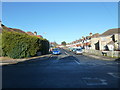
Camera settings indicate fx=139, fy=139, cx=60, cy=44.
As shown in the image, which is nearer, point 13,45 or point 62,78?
point 62,78

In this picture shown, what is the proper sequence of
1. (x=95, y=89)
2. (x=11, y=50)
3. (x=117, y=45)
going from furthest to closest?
(x=117, y=45) < (x=11, y=50) < (x=95, y=89)

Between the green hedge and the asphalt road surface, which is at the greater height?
the green hedge

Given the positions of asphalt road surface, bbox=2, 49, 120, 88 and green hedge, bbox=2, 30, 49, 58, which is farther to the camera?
green hedge, bbox=2, 30, 49, 58

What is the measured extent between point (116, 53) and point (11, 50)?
18889 mm

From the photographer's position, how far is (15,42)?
23453mm

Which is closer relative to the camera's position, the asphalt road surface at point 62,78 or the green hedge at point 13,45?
the asphalt road surface at point 62,78

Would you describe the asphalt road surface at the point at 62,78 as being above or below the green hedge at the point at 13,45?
below

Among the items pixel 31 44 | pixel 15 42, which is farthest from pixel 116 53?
pixel 15 42

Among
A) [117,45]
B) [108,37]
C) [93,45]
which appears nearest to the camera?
[117,45]

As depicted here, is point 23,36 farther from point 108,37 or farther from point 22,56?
point 108,37

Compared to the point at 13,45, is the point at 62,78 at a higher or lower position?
lower

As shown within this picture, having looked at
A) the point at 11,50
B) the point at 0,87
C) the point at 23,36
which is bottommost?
the point at 0,87

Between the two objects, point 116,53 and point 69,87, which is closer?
point 69,87

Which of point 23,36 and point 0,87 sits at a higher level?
point 23,36
